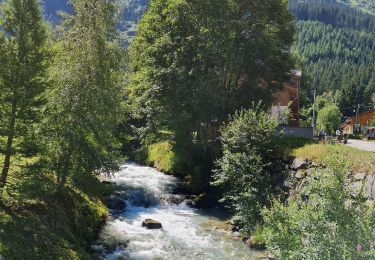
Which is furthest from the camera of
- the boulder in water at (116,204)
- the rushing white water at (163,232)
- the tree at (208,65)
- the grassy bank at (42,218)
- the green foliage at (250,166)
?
the tree at (208,65)

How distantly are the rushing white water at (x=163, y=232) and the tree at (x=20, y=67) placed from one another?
792 centimetres

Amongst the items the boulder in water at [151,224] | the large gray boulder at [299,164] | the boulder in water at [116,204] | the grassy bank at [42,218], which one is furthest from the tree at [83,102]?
the large gray boulder at [299,164]

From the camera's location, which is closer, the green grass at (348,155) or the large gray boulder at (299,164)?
the green grass at (348,155)

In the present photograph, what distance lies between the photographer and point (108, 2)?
91.7ft

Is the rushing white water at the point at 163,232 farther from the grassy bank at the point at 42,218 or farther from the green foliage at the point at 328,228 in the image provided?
the green foliage at the point at 328,228

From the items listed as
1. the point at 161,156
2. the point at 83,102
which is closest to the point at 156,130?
the point at 161,156

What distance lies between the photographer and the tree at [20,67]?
62.0 feet

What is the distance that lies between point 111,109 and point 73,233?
23.0 ft

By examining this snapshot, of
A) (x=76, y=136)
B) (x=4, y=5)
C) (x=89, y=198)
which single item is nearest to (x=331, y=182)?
(x=76, y=136)

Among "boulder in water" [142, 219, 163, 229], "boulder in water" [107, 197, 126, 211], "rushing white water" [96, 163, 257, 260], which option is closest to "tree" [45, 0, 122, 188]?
"rushing white water" [96, 163, 257, 260]

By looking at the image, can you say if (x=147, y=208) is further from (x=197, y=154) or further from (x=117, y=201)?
(x=197, y=154)

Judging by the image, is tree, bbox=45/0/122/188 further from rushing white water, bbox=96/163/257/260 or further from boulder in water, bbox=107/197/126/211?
boulder in water, bbox=107/197/126/211

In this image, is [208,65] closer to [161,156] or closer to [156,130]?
[156,130]

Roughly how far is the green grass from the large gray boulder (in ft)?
1.35
